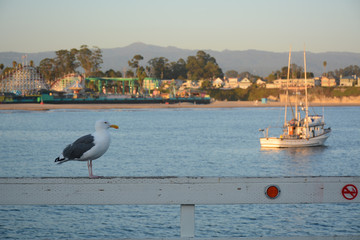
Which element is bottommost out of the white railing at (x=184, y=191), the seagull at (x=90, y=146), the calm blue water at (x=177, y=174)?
the calm blue water at (x=177, y=174)

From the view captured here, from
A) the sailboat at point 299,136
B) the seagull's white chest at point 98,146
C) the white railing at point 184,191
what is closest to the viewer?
the white railing at point 184,191

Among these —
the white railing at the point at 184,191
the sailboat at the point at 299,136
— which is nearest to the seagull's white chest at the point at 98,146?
the white railing at the point at 184,191

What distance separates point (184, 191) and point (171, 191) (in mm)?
101

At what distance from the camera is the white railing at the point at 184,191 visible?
→ 416cm

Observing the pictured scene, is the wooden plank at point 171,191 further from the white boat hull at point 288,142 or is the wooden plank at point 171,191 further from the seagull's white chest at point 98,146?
the white boat hull at point 288,142

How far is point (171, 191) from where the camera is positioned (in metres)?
4.16

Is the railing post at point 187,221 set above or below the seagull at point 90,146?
below

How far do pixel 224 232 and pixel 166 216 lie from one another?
8.89ft

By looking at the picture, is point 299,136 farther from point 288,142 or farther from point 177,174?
point 177,174

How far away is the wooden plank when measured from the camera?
4160 millimetres

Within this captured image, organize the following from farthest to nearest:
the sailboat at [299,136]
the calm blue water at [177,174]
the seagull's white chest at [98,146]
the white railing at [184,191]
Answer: the sailboat at [299,136], the calm blue water at [177,174], the seagull's white chest at [98,146], the white railing at [184,191]

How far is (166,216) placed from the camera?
1741 cm

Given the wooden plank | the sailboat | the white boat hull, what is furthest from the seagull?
the white boat hull

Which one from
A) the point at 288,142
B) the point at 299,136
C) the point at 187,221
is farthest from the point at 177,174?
the point at 187,221
